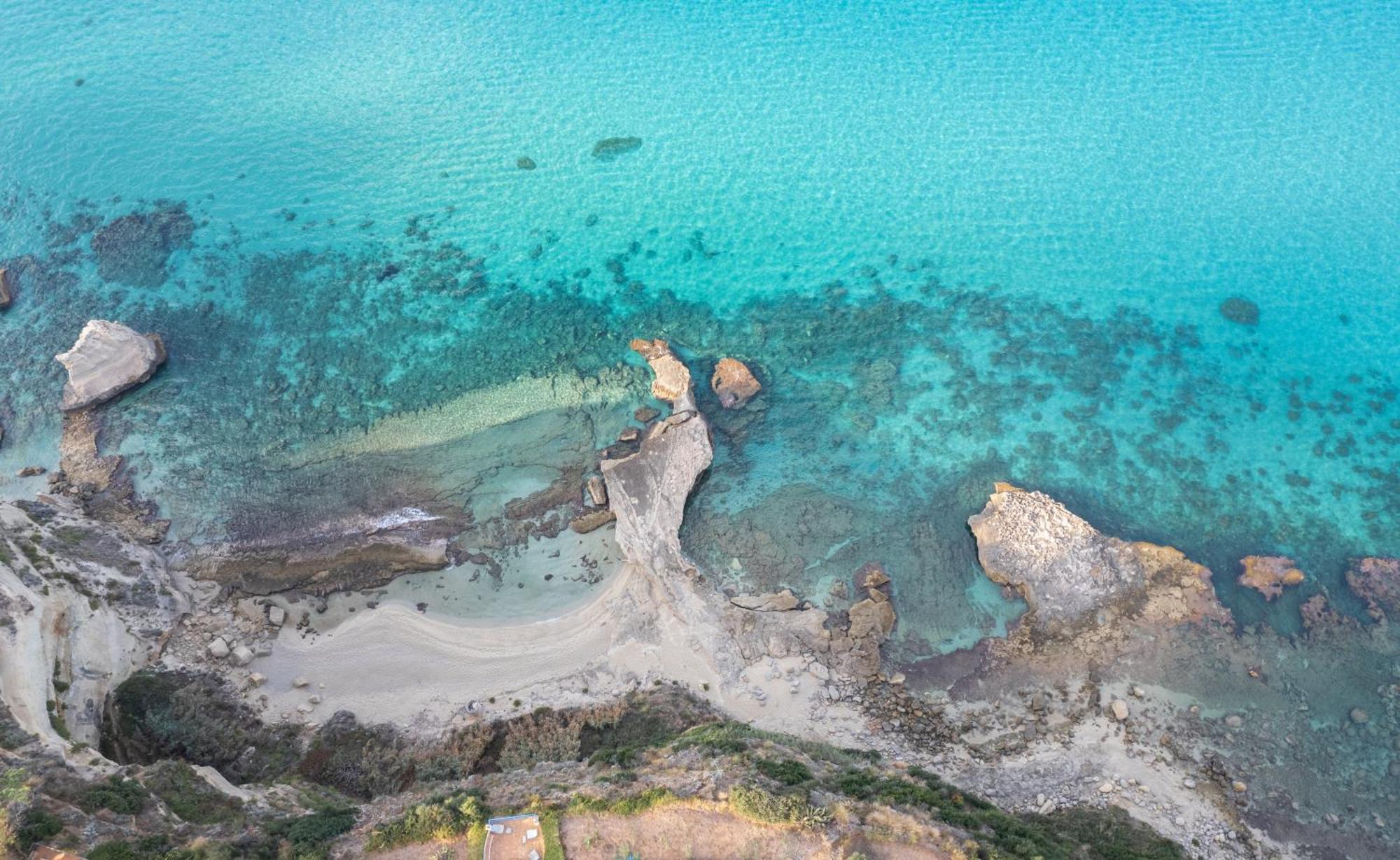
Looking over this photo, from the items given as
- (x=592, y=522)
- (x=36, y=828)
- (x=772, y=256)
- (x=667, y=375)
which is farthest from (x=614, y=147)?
(x=36, y=828)

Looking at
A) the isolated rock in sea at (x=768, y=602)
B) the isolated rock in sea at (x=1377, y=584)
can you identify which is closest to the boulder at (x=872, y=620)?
the isolated rock in sea at (x=768, y=602)

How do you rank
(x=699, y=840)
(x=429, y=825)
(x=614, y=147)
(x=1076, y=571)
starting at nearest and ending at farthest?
(x=699, y=840), (x=429, y=825), (x=1076, y=571), (x=614, y=147)

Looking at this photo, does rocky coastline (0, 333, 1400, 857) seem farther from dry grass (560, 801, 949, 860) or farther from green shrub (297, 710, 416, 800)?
dry grass (560, 801, 949, 860)

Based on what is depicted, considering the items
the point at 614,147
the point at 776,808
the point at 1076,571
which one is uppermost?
the point at 614,147

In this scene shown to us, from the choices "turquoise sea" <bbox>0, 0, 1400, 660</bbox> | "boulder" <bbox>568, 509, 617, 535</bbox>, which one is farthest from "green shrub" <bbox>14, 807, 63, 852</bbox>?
"boulder" <bbox>568, 509, 617, 535</bbox>

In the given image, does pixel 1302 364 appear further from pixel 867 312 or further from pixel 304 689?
pixel 304 689

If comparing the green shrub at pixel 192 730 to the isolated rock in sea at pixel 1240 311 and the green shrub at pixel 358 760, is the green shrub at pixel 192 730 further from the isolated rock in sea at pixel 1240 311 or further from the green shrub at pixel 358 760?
the isolated rock in sea at pixel 1240 311

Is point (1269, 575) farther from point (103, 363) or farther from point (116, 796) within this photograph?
point (103, 363)
